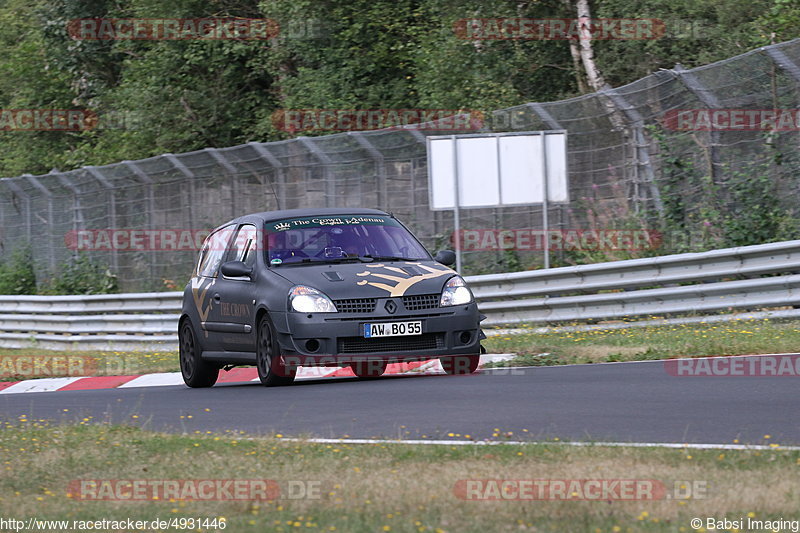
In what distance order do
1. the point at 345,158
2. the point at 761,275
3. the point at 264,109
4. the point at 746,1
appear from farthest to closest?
the point at 264,109 < the point at 746,1 < the point at 345,158 < the point at 761,275

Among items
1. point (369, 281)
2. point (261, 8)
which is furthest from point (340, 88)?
point (369, 281)

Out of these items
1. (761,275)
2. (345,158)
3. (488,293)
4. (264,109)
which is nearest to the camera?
(761,275)

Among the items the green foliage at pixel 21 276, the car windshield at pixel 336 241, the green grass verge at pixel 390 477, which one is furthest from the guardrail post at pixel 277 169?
the green grass verge at pixel 390 477

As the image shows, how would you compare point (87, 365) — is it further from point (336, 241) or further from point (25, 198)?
point (25, 198)

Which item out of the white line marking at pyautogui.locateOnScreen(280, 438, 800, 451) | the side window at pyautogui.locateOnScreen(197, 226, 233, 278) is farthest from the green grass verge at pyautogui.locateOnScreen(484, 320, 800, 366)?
the white line marking at pyautogui.locateOnScreen(280, 438, 800, 451)

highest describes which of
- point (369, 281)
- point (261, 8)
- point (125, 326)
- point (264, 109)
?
point (261, 8)

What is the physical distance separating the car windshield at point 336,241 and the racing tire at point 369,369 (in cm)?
100

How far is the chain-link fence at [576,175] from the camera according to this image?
17.3 metres

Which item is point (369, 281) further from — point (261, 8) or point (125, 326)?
point (261, 8)

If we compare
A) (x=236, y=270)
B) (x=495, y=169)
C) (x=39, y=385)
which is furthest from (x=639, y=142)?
(x=39, y=385)

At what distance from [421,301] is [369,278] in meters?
0.49

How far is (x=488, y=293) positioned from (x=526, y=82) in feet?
37.3

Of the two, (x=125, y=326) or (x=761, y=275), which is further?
(x=125, y=326)

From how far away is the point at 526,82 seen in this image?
28.2 metres
